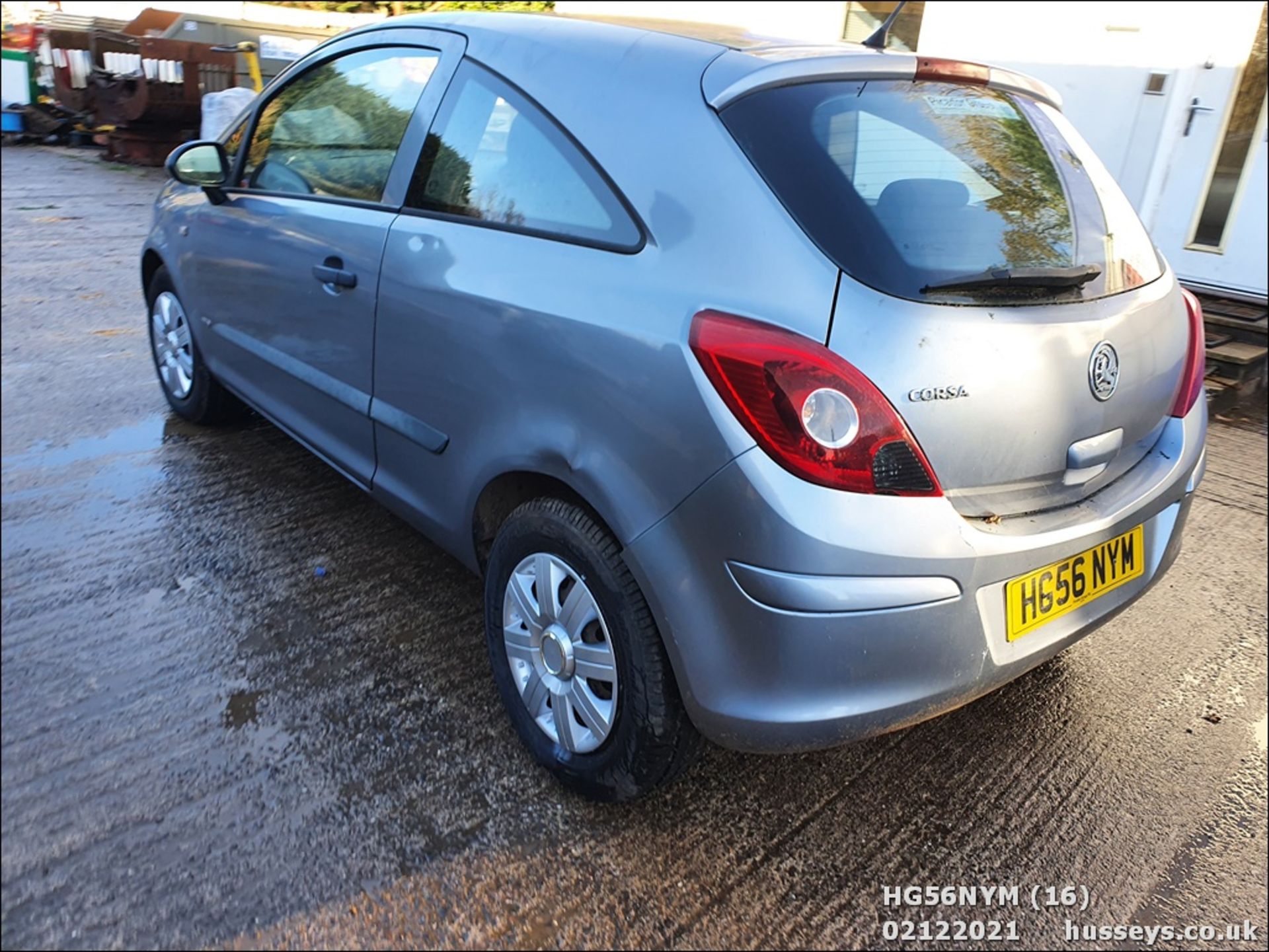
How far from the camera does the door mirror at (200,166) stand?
3225 mm

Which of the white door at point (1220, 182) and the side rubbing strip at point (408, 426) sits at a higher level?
the white door at point (1220, 182)

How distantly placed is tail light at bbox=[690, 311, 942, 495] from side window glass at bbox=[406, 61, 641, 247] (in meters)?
0.43

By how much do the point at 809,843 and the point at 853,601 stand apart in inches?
28.5

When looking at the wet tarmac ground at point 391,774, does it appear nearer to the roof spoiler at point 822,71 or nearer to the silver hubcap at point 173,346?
the silver hubcap at point 173,346

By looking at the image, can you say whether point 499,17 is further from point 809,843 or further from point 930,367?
point 809,843

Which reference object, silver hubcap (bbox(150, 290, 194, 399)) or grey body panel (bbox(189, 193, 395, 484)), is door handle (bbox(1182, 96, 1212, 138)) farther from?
silver hubcap (bbox(150, 290, 194, 399))

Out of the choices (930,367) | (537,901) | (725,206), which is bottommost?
(537,901)

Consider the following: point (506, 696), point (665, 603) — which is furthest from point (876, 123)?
point (506, 696)

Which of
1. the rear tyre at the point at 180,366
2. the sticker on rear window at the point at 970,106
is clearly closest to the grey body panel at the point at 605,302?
the sticker on rear window at the point at 970,106

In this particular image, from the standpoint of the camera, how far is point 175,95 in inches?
249

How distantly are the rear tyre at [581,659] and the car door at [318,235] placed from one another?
78 centimetres

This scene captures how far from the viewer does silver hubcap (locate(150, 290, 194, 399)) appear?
3648 millimetres

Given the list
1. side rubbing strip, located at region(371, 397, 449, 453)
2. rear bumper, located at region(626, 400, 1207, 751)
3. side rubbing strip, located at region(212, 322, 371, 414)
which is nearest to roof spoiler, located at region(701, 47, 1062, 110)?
rear bumper, located at region(626, 400, 1207, 751)

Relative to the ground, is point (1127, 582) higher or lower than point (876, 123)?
lower
